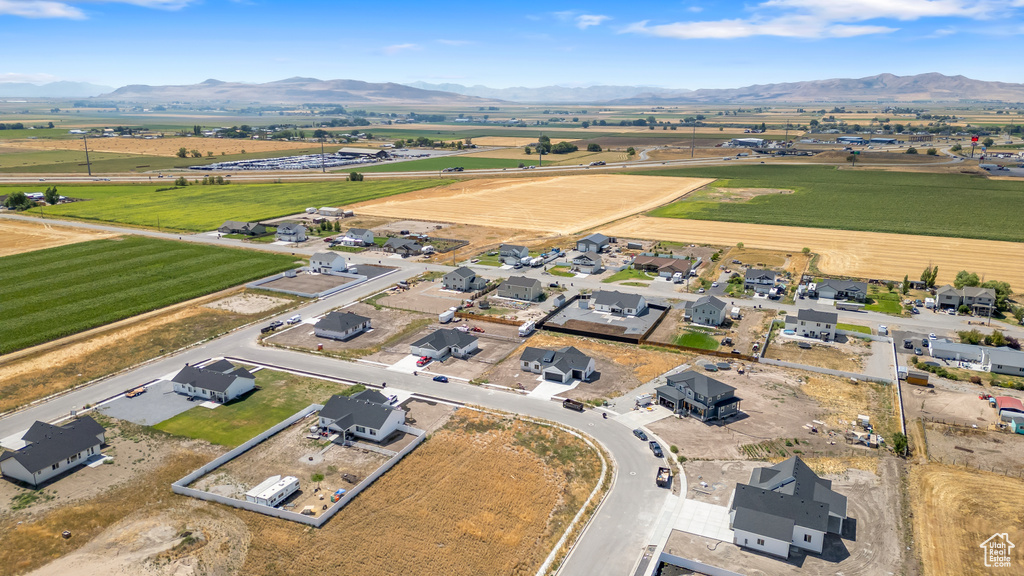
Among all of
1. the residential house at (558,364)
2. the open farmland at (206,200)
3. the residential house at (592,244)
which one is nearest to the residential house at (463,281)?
the residential house at (558,364)

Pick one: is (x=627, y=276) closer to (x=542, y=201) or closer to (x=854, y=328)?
(x=854, y=328)

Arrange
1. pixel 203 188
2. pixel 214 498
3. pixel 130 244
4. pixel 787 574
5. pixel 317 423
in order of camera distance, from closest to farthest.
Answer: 1. pixel 787 574
2. pixel 214 498
3. pixel 317 423
4. pixel 130 244
5. pixel 203 188

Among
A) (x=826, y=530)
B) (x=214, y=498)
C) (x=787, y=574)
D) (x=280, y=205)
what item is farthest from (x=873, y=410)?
(x=280, y=205)

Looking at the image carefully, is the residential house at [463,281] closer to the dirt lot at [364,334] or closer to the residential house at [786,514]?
the dirt lot at [364,334]

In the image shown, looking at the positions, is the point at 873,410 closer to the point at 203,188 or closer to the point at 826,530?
the point at 826,530

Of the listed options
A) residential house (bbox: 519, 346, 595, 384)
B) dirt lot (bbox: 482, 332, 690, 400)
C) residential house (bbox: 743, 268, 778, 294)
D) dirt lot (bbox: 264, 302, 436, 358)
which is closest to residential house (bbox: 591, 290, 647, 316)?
dirt lot (bbox: 482, 332, 690, 400)

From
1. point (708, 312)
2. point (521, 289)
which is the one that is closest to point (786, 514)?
point (708, 312)
